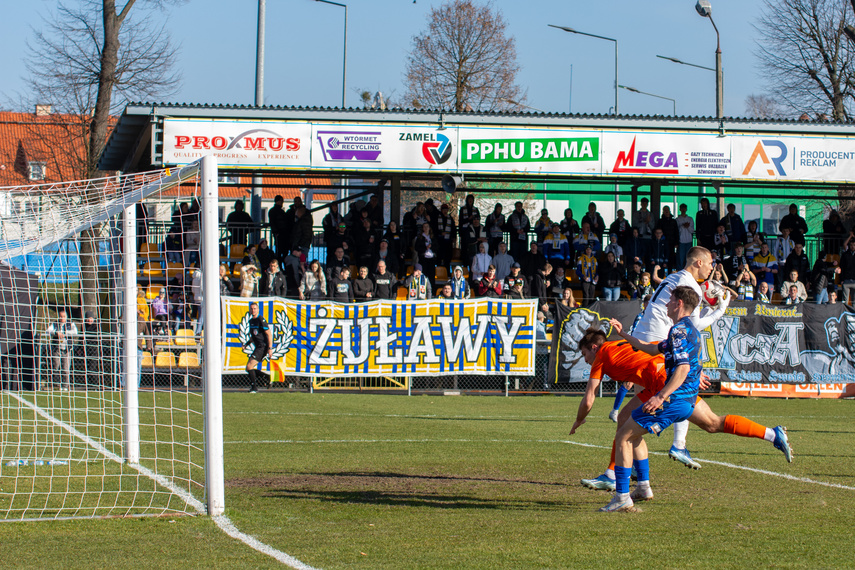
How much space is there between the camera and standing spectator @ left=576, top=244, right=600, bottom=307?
22.6m

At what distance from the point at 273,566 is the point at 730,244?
70.7ft

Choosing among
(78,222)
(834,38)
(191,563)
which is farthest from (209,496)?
(834,38)

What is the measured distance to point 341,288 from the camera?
20047mm

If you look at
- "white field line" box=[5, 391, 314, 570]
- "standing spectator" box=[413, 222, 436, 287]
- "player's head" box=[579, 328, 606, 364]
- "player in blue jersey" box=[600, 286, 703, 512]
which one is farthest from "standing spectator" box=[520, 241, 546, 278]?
"player in blue jersey" box=[600, 286, 703, 512]

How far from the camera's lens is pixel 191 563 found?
5.32 m

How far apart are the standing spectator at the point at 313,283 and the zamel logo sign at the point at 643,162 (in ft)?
26.4

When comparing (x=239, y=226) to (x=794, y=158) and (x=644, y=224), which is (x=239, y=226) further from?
(x=794, y=158)

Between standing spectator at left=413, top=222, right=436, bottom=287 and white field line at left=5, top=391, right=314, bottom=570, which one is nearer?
white field line at left=5, top=391, right=314, bottom=570

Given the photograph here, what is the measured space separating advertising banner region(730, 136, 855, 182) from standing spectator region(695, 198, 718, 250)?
5.87 ft

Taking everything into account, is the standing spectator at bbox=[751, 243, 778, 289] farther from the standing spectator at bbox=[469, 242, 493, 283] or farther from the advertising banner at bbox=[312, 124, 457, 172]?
the advertising banner at bbox=[312, 124, 457, 172]

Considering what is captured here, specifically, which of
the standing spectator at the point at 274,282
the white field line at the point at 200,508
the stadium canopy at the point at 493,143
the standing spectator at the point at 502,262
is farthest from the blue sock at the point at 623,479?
the stadium canopy at the point at 493,143

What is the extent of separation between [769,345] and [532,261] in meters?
6.30

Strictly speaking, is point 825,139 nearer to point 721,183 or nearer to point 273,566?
point 721,183

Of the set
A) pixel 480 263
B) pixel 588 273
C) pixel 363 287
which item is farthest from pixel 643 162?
pixel 363 287
